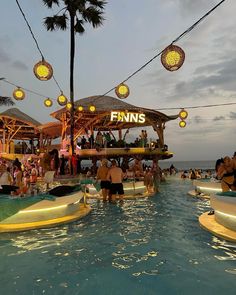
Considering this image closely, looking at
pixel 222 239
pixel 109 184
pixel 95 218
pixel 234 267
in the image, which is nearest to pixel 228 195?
pixel 222 239

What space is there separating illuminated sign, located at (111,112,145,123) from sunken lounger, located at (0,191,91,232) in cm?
1499

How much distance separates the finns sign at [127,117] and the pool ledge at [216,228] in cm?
1643

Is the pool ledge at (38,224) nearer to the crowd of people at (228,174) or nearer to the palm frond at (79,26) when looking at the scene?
the crowd of people at (228,174)

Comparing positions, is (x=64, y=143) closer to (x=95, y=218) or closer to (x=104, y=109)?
(x=104, y=109)

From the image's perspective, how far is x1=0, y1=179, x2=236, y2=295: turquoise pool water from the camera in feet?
16.0

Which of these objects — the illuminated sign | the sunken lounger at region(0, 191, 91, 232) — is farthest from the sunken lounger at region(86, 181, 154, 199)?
the illuminated sign

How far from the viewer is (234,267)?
5.59 m

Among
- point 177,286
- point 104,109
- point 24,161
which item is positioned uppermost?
point 104,109

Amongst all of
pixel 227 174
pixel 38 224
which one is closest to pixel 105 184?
pixel 38 224

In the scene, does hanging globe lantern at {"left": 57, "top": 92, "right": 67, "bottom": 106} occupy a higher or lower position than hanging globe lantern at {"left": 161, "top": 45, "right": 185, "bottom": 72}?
higher

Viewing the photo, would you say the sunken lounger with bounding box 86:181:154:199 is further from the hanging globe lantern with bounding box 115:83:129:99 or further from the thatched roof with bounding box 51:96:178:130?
the thatched roof with bounding box 51:96:178:130

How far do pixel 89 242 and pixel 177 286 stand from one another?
307 cm

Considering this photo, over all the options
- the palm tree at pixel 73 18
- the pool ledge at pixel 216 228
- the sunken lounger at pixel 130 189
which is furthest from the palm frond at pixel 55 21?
the pool ledge at pixel 216 228

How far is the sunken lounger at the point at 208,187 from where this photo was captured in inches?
630
